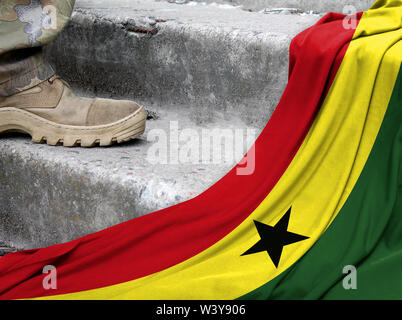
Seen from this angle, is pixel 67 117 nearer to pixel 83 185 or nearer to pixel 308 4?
pixel 83 185

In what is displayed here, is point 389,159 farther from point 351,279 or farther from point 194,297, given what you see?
point 194,297

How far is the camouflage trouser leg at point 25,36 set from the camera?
1.23 m

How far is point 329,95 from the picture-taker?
3.53 ft

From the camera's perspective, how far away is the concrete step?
114 cm

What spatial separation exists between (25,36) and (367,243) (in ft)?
2.88

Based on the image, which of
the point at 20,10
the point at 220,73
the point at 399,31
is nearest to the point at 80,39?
the point at 20,10

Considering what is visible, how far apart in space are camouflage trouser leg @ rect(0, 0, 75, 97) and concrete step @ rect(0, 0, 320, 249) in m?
0.16

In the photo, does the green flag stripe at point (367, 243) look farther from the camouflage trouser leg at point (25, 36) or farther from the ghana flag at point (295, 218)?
the camouflage trouser leg at point (25, 36)

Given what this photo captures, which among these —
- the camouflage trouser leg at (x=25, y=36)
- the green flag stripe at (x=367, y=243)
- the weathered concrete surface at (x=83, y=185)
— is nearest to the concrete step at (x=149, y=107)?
the weathered concrete surface at (x=83, y=185)

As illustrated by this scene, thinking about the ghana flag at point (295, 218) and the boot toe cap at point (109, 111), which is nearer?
the ghana flag at point (295, 218)

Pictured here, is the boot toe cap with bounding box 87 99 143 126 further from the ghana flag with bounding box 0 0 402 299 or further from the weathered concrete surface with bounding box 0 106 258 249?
the ghana flag with bounding box 0 0 402 299

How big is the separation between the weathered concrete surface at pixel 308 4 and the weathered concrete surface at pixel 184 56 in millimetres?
301

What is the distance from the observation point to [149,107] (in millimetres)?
1536
